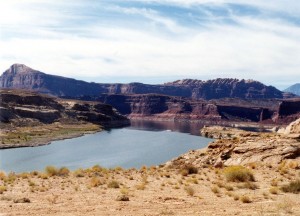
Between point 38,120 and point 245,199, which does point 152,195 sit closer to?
point 245,199

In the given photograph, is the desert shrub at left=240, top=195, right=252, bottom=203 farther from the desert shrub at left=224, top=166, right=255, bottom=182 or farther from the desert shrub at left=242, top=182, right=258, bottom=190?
the desert shrub at left=224, top=166, right=255, bottom=182

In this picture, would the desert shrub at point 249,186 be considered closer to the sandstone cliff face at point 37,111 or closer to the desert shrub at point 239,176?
the desert shrub at point 239,176

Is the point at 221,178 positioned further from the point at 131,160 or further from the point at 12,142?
the point at 12,142

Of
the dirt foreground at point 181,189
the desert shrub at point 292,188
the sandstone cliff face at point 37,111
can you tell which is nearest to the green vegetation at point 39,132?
the sandstone cliff face at point 37,111

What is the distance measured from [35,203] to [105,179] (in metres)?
8.08

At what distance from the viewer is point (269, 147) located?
31219 millimetres

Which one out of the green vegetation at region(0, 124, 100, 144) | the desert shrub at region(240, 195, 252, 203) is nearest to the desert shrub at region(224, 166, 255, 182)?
the desert shrub at region(240, 195, 252, 203)

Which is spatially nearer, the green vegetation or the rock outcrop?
the rock outcrop

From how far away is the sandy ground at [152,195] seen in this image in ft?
52.4

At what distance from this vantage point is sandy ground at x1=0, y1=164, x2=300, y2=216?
15977 mm

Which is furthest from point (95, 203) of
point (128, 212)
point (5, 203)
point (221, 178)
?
point (221, 178)

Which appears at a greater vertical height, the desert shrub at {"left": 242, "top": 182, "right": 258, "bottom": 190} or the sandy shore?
the desert shrub at {"left": 242, "top": 182, "right": 258, "bottom": 190}

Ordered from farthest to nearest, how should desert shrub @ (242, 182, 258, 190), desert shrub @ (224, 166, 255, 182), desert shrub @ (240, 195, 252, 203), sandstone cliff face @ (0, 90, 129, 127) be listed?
sandstone cliff face @ (0, 90, 129, 127) → desert shrub @ (224, 166, 255, 182) → desert shrub @ (242, 182, 258, 190) → desert shrub @ (240, 195, 252, 203)

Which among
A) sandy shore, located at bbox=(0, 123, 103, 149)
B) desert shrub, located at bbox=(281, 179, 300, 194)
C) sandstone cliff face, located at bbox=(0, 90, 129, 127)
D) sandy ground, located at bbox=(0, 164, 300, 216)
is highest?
desert shrub, located at bbox=(281, 179, 300, 194)
